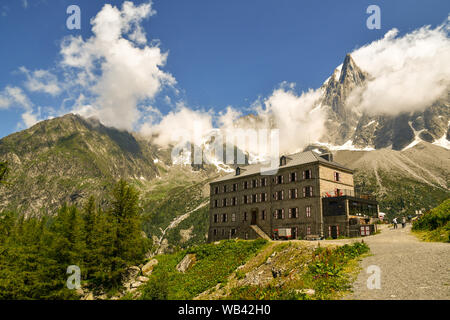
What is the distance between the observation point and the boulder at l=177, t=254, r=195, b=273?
41312mm

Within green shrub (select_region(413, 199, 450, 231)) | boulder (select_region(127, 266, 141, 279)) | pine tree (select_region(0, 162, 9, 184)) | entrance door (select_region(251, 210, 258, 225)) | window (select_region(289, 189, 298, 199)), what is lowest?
boulder (select_region(127, 266, 141, 279))

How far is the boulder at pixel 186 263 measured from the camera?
41.3 meters

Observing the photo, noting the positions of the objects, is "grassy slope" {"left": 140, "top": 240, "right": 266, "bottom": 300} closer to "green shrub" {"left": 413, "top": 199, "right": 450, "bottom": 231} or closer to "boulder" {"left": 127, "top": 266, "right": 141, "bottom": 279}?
"boulder" {"left": 127, "top": 266, "right": 141, "bottom": 279}

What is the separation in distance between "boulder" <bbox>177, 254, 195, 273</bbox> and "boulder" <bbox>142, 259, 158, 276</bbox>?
4126 millimetres

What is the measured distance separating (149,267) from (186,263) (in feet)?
19.9

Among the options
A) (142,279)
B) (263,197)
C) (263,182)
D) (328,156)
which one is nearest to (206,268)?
(142,279)

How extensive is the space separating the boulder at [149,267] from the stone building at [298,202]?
15.3m

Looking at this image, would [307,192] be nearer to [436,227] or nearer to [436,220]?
[436,220]

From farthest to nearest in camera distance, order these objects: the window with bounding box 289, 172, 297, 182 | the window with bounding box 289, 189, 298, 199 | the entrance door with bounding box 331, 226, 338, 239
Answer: the window with bounding box 289, 172, 297, 182 → the window with bounding box 289, 189, 298, 199 → the entrance door with bounding box 331, 226, 338, 239

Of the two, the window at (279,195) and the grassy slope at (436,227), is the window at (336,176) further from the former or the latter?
the grassy slope at (436,227)

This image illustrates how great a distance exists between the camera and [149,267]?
4441cm

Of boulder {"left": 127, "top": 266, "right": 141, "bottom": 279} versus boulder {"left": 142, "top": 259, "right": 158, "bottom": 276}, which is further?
boulder {"left": 142, "top": 259, "right": 158, "bottom": 276}

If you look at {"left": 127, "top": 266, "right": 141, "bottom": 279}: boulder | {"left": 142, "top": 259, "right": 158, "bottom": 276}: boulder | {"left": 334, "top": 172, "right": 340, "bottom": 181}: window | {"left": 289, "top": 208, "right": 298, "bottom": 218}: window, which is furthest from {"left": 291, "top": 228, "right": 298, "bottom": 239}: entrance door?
{"left": 127, "top": 266, "right": 141, "bottom": 279}: boulder
